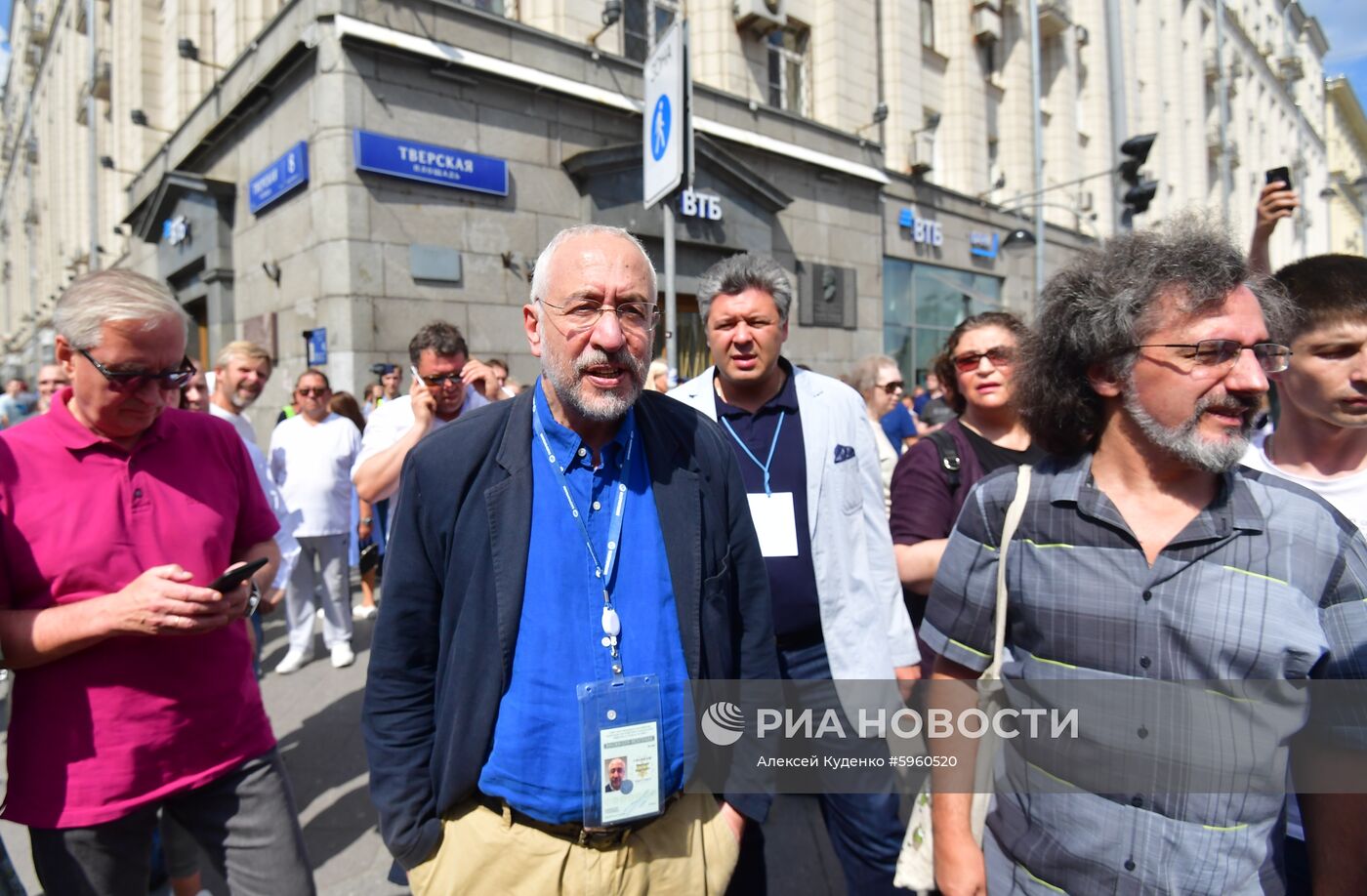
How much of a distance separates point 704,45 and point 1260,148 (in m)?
35.7

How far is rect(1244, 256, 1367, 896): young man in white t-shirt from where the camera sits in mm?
1796

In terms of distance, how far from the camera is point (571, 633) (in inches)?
61.2

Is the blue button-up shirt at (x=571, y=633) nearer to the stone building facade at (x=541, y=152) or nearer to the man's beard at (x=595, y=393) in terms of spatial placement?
the man's beard at (x=595, y=393)

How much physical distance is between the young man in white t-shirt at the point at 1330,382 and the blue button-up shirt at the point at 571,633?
5.11ft

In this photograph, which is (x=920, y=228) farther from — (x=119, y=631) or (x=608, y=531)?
(x=119, y=631)

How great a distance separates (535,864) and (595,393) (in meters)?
1.00

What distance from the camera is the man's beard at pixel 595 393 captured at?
5.24 ft

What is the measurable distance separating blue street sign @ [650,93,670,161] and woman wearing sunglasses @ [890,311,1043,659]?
359 cm

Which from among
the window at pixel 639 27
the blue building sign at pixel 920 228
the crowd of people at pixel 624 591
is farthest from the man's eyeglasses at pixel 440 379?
the blue building sign at pixel 920 228

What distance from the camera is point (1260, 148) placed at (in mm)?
34500

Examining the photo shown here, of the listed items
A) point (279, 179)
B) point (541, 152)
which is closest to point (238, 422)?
point (279, 179)

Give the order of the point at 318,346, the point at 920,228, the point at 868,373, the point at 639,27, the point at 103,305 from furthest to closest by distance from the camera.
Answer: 1. the point at 920,228
2. the point at 639,27
3. the point at 318,346
4. the point at 868,373
5. the point at 103,305

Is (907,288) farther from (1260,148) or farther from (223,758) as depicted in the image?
(1260,148)

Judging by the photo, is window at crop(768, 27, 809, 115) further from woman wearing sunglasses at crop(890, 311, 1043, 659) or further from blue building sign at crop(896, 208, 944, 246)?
woman wearing sunglasses at crop(890, 311, 1043, 659)
